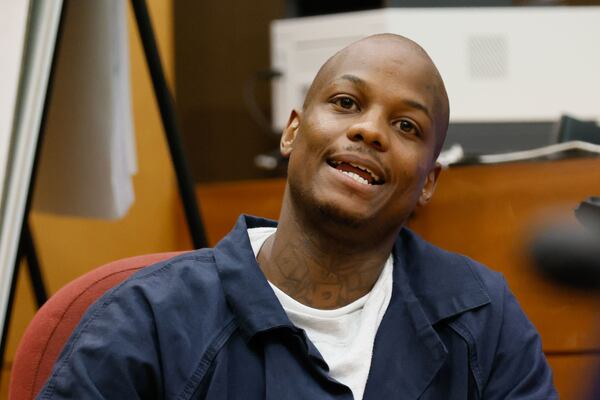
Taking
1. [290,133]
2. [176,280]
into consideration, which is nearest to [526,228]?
[290,133]

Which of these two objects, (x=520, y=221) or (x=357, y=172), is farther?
(x=520, y=221)

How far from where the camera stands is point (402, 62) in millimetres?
1114

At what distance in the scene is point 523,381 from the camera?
1043mm

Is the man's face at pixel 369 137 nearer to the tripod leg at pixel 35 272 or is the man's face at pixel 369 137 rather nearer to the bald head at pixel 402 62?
the bald head at pixel 402 62

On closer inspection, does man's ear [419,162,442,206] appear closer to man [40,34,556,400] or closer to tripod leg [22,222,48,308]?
man [40,34,556,400]

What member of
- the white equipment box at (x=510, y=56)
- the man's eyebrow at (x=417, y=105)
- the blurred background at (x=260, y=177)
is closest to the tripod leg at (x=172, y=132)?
the blurred background at (x=260, y=177)

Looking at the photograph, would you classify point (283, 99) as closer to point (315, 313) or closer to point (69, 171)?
point (69, 171)

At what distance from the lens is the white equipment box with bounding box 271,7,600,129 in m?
2.21

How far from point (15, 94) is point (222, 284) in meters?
0.38

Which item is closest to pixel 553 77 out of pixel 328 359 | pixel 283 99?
pixel 283 99

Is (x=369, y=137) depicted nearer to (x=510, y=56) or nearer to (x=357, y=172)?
(x=357, y=172)

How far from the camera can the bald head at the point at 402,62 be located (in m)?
1.12

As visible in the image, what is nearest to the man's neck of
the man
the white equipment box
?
the man

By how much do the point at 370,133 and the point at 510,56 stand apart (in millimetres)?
1271
